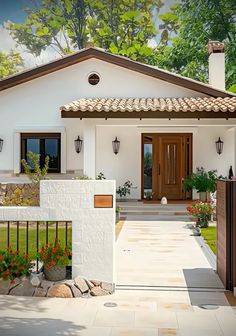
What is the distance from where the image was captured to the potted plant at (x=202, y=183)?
15992mm

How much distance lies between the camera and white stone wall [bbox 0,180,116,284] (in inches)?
253

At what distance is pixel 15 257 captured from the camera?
654cm

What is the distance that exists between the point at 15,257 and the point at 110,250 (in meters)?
1.32

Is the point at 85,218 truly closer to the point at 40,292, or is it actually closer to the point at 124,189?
the point at 40,292

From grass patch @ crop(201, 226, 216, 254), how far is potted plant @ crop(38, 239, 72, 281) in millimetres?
3957

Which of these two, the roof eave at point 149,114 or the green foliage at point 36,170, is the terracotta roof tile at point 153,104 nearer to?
the roof eave at point 149,114

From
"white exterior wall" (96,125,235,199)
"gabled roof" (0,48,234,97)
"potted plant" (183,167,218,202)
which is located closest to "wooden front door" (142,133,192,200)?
"white exterior wall" (96,125,235,199)

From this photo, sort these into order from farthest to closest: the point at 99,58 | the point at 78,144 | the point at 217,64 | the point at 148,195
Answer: the point at 217,64 → the point at 148,195 → the point at 99,58 → the point at 78,144

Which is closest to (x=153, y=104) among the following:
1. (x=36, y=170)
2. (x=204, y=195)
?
(x=204, y=195)

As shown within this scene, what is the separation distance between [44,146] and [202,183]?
5912mm

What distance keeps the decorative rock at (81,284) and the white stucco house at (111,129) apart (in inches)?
404

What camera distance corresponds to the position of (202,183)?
16.1 m

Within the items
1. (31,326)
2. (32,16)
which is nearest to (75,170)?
(31,326)

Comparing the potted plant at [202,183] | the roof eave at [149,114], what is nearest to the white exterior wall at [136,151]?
the potted plant at [202,183]
